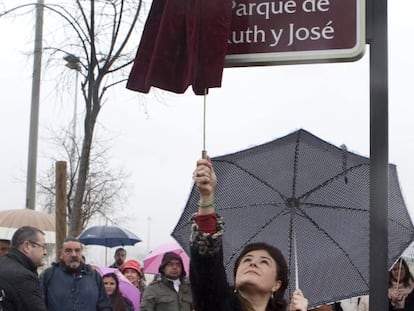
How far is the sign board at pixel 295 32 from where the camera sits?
3.26m

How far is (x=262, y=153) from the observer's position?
3.88 metres

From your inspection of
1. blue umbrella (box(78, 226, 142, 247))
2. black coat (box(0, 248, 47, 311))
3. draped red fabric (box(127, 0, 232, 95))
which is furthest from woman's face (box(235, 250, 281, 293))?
blue umbrella (box(78, 226, 142, 247))

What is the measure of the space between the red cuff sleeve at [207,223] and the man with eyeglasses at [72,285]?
4996 millimetres

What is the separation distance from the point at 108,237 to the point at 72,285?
831 cm

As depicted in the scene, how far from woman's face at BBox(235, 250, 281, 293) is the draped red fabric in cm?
74

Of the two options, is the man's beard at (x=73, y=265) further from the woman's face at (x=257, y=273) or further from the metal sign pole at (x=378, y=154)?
the metal sign pole at (x=378, y=154)

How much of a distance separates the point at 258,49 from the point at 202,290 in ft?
3.53

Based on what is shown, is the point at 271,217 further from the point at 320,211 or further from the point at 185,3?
the point at 185,3

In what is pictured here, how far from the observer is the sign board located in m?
3.26

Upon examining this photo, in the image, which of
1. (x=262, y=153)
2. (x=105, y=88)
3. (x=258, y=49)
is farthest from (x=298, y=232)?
(x=105, y=88)

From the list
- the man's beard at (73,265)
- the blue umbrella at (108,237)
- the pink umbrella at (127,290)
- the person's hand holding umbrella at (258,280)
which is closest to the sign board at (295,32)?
the person's hand holding umbrella at (258,280)

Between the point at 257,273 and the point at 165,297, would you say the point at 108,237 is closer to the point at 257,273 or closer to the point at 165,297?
the point at 165,297

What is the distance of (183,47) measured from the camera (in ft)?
10.7

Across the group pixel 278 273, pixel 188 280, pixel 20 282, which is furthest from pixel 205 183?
pixel 188 280
